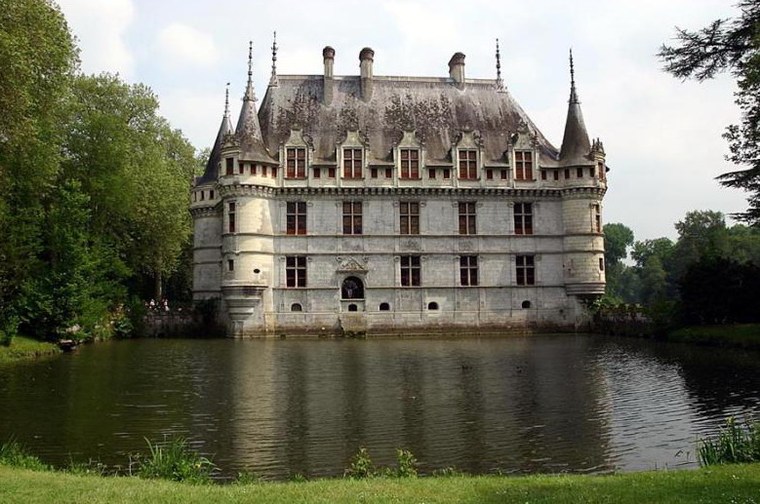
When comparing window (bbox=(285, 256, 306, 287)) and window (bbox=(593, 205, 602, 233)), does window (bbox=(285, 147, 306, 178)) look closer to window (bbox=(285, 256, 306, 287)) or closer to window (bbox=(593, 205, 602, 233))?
window (bbox=(285, 256, 306, 287))

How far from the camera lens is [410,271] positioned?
134 feet

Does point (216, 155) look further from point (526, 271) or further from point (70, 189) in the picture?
point (526, 271)

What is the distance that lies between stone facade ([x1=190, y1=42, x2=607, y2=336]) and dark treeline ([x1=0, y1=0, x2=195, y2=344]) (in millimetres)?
4989

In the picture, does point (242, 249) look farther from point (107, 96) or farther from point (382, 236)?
point (107, 96)

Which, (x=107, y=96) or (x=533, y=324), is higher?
(x=107, y=96)

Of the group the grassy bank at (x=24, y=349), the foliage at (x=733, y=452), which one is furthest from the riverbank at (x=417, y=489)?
the grassy bank at (x=24, y=349)

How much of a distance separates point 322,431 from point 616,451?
5.58 m

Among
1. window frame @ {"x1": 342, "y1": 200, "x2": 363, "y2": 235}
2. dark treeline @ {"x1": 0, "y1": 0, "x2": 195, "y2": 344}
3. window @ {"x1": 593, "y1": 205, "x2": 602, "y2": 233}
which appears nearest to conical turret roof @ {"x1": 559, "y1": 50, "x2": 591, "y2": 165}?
window @ {"x1": 593, "y1": 205, "x2": 602, "y2": 233}

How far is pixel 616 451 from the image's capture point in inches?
472

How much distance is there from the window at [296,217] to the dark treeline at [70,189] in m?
9.34

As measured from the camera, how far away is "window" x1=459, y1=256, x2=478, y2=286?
41.2 m

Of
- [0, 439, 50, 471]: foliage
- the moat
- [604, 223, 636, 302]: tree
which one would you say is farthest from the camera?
[604, 223, 636, 302]: tree

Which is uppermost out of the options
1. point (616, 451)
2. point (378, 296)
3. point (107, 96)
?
point (107, 96)

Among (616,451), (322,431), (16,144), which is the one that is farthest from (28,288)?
(616,451)
